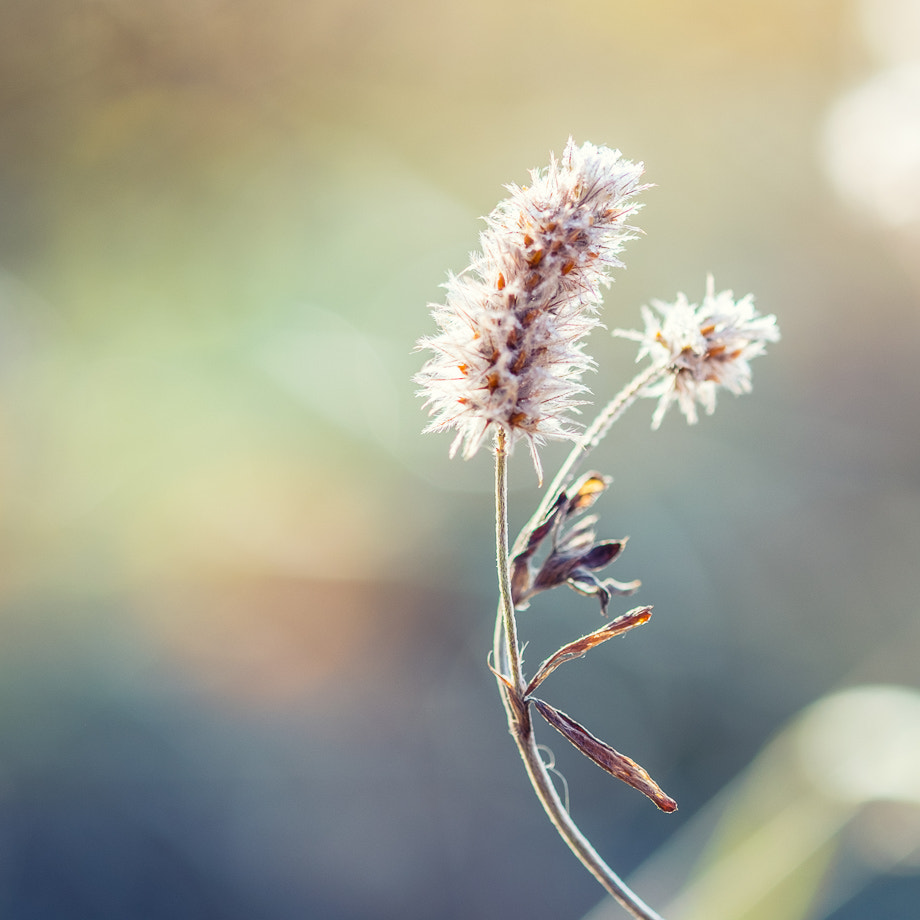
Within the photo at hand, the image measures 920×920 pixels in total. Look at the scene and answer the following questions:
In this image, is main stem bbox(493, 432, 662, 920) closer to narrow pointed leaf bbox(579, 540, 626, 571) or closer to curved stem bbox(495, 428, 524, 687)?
curved stem bbox(495, 428, 524, 687)

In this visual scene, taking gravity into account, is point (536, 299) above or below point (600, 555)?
above

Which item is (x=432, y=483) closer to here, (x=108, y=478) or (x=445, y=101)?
(x=108, y=478)

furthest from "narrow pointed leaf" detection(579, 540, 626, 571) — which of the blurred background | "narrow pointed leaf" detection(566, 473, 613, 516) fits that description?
the blurred background

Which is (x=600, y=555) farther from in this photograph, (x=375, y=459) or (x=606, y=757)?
(x=375, y=459)

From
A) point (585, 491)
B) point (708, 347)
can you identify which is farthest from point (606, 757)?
point (708, 347)

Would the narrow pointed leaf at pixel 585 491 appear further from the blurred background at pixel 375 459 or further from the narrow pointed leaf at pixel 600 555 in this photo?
the blurred background at pixel 375 459

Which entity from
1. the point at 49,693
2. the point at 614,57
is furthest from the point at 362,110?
the point at 49,693
